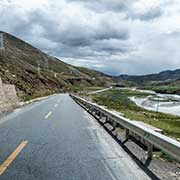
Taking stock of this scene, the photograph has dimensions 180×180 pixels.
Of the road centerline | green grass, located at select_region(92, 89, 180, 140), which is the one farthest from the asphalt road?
green grass, located at select_region(92, 89, 180, 140)

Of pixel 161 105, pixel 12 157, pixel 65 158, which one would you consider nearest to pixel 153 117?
pixel 65 158

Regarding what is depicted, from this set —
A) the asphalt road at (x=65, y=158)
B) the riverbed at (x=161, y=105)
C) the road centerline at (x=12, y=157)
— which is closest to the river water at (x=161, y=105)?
the riverbed at (x=161, y=105)

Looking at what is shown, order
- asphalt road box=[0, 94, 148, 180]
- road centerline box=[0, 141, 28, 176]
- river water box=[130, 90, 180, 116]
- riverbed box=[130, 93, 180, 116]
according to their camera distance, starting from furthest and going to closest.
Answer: river water box=[130, 90, 180, 116] < riverbed box=[130, 93, 180, 116] < road centerline box=[0, 141, 28, 176] < asphalt road box=[0, 94, 148, 180]

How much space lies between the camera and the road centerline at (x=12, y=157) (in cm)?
643

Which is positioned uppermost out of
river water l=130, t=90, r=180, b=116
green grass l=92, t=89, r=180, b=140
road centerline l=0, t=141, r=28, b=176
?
road centerline l=0, t=141, r=28, b=176

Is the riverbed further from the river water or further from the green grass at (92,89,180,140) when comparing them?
the green grass at (92,89,180,140)

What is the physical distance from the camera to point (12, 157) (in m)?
7.43

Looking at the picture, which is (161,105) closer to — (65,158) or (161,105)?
(161,105)

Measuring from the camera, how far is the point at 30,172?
6.19 m

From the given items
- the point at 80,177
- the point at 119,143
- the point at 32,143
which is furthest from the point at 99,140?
Answer: the point at 80,177

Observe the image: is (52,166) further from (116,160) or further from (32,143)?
(32,143)

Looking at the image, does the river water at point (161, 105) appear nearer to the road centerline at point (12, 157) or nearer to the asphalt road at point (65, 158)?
the asphalt road at point (65, 158)

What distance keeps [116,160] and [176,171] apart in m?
1.50

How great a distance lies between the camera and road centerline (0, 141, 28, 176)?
6.43 meters
